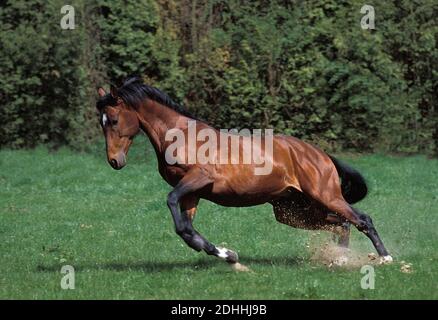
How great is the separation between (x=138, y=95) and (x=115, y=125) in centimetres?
39

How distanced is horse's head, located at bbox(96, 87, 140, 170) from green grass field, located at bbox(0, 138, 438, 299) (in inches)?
44.8

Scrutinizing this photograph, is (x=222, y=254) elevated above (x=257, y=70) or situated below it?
below

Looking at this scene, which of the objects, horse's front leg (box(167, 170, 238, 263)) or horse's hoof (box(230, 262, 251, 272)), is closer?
horse's front leg (box(167, 170, 238, 263))

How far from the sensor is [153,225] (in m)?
11.7

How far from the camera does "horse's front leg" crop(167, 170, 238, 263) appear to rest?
8.28m

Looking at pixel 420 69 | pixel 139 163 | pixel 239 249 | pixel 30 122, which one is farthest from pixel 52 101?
pixel 239 249

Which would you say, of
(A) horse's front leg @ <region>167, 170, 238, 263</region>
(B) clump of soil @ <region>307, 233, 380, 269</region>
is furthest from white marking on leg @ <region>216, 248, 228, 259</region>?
(B) clump of soil @ <region>307, 233, 380, 269</region>

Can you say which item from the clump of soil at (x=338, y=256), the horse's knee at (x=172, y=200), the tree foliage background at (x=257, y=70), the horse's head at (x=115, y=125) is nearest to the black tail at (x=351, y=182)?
the clump of soil at (x=338, y=256)

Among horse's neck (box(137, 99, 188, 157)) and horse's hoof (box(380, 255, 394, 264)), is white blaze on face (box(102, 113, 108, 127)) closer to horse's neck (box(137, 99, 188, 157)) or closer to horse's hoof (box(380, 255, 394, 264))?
horse's neck (box(137, 99, 188, 157))

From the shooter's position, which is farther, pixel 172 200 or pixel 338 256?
pixel 338 256

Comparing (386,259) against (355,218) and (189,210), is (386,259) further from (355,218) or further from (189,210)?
(189,210)

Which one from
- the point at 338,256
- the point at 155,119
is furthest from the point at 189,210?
the point at 338,256

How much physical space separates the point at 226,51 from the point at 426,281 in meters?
12.5

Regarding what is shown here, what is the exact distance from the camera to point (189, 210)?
28.1 feet
